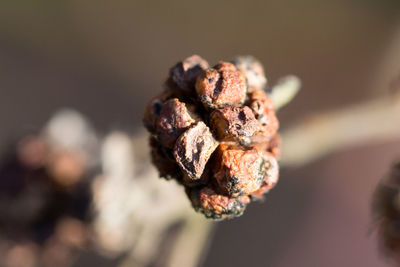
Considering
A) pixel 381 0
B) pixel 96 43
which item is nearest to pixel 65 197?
pixel 96 43

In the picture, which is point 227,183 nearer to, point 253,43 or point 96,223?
point 96,223

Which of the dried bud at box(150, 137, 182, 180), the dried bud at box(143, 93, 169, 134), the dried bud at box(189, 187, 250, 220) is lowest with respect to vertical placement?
the dried bud at box(189, 187, 250, 220)

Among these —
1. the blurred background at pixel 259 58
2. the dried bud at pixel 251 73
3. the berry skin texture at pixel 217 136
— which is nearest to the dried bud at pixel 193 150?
the berry skin texture at pixel 217 136

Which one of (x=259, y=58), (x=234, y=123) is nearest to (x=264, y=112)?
(x=234, y=123)

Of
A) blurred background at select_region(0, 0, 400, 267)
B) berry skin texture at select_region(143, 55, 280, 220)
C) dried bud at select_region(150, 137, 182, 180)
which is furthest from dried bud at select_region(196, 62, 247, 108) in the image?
blurred background at select_region(0, 0, 400, 267)

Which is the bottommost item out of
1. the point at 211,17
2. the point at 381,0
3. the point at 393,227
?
the point at 393,227

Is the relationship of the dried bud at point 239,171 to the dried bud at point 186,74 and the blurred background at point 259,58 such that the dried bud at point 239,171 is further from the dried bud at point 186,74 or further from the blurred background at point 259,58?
the blurred background at point 259,58

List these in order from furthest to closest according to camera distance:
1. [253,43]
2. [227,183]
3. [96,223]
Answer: [253,43], [96,223], [227,183]

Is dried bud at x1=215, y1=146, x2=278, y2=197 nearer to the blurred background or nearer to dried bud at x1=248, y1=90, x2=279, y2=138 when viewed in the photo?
dried bud at x1=248, y1=90, x2=279, y2=138
